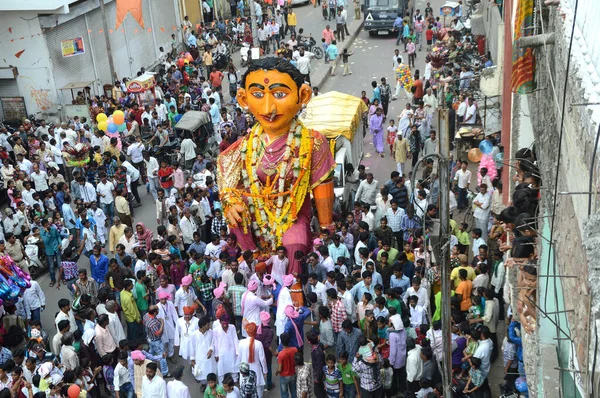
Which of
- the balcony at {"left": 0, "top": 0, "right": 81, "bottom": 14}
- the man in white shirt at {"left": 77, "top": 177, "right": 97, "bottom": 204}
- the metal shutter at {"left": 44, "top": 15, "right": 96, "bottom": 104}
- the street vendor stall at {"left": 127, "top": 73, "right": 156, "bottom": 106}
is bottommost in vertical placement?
the man in white shirt at {"left": 77, "top": 177, "right": 97, "bottom": 204}

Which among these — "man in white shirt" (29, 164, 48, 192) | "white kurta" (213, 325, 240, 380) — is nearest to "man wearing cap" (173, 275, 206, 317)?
"white kurta" (213, 325, 240, 380)

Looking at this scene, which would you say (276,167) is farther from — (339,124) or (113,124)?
(113,124)

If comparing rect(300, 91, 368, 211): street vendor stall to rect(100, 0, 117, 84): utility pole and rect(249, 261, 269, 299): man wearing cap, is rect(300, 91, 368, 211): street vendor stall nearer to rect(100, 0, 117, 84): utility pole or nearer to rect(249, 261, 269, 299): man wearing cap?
rect(249, 261, 269, 299): man wearing cap

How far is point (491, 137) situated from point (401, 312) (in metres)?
7.15

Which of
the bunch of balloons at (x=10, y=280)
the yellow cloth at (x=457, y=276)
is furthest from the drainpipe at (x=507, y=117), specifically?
the bunch of balloons at (x=10, y=280)

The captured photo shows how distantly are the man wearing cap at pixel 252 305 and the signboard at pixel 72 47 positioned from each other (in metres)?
13.9

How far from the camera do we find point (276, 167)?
33.7 ft

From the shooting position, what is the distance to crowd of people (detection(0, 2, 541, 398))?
9594mm

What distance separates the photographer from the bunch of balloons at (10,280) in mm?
11633

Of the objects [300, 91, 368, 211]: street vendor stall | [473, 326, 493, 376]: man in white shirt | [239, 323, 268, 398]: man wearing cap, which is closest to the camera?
[473, 326, 493, 376]: man in white shirt

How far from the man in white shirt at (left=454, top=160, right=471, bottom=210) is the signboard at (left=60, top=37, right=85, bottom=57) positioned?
12390 mm

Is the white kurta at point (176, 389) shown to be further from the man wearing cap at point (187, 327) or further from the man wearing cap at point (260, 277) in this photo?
the man wearing cap at point (260, 277)

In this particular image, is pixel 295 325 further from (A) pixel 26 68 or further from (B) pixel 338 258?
(A) pixel 26 68

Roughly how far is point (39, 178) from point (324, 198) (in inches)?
295
